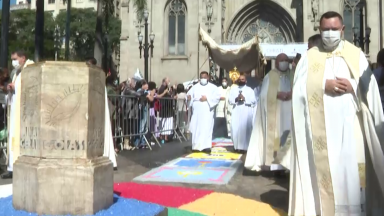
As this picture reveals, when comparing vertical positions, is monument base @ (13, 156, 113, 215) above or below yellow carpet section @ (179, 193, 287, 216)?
above

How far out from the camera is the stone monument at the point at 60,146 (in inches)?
153

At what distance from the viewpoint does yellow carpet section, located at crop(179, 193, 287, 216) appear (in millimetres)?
5102

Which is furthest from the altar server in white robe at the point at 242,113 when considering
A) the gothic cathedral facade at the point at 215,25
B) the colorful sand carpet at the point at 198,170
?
the gothic cathedral facade at the point at 215,25

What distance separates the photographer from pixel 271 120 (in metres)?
7.75

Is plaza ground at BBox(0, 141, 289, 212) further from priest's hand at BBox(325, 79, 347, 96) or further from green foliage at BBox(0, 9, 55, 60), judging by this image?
green foliage at BBox(0, 9, 55, 60)

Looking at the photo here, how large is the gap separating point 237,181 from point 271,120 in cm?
126

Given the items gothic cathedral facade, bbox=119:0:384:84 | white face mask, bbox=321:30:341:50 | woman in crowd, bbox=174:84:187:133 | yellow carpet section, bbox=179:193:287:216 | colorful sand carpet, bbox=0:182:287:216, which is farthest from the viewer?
gothic cathedral facade, bbox=119:0:384:84

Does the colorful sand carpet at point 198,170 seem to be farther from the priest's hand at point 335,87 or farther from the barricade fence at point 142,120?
the priest's hand at point 335,87

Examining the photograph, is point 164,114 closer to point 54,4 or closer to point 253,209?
point 253,209

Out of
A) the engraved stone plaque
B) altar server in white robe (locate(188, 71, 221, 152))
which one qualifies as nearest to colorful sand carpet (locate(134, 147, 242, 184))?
altar server in white robe (locate(188, 71, 221, 152))

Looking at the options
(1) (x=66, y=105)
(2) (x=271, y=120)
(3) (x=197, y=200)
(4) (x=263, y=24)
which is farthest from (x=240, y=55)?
(4) (x=263, y=24)

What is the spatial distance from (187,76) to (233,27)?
18.4 ft

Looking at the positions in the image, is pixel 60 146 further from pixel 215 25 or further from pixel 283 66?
pixel 215 25

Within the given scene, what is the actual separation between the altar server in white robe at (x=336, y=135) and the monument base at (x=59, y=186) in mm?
2027
